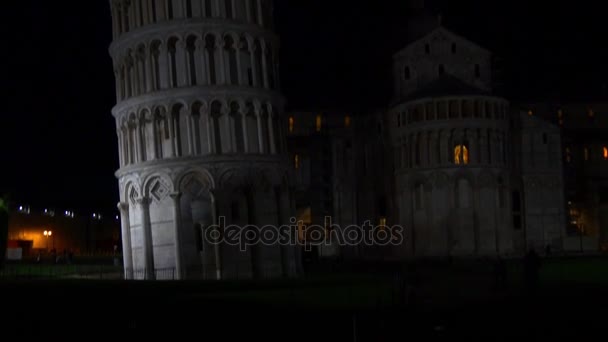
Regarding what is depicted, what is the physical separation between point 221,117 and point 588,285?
22.5 metres

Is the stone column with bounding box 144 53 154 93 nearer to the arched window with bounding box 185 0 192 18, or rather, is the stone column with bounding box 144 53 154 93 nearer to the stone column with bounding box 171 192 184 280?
the arched window with bounding box 185 0 192 18

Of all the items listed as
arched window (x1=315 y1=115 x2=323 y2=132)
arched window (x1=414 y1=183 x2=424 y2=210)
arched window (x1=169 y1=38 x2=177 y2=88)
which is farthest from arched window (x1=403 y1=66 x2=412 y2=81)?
arched window (x1=169 y1=38 x2=177 y2=88)

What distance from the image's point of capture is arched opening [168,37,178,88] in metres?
46.7

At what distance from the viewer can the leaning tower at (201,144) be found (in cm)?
4581

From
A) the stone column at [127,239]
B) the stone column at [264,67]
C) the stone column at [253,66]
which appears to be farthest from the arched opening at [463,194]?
the stone column at [127,239]

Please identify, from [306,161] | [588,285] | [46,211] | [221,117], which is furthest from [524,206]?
[46,211]

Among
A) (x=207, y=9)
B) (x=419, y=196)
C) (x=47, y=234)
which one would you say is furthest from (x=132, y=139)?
(x=47, y=234)

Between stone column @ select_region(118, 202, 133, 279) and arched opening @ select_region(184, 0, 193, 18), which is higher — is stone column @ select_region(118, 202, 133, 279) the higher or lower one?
the lower one

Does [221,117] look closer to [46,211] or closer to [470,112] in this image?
[470,112]

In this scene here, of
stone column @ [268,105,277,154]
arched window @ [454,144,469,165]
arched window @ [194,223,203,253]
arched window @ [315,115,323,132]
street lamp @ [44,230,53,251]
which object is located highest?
arched window @ [315,115,323,132]

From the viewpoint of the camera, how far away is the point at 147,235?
4659cm

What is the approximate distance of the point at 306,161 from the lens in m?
87.2

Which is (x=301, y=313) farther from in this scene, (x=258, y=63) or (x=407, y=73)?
(x=407, y=73)

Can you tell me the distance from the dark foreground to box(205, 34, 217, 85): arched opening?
1720 centimetres
